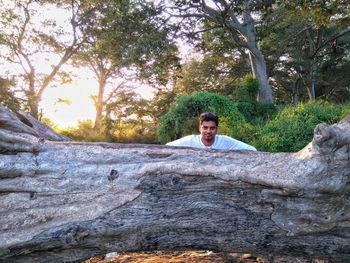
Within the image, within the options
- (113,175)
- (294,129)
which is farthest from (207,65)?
(113,175)

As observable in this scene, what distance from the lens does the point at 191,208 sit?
261cm

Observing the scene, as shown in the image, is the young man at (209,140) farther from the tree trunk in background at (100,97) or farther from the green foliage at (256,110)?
the tree trunk in background at (100,97)

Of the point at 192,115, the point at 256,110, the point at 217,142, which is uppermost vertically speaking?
the point at 256,110

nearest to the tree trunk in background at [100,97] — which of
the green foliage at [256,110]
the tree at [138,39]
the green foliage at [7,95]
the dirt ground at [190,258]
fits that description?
the green foliage at [7,95]

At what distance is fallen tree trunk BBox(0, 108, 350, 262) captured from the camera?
2.49 meters

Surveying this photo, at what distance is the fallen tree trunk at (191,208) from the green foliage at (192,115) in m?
10.7

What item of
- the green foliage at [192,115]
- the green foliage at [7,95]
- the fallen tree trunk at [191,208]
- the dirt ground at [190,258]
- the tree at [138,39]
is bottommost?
the dirt ground at [190,258]

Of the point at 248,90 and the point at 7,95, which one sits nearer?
the point at 248,90

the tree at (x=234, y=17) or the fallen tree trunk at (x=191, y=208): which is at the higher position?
the tree at (x=234, y=17)

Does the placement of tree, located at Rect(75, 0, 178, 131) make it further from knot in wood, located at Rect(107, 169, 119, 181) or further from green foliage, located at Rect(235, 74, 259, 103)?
knot in wood, located at Rect(107, 169, 119, 181)

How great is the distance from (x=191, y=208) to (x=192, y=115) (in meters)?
11.5

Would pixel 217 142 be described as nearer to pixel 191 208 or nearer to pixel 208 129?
pixel 208 129

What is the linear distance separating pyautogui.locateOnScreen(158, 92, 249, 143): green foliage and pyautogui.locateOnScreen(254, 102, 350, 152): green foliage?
147 centimetres

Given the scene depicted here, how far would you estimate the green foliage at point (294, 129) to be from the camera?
11.2 metres
